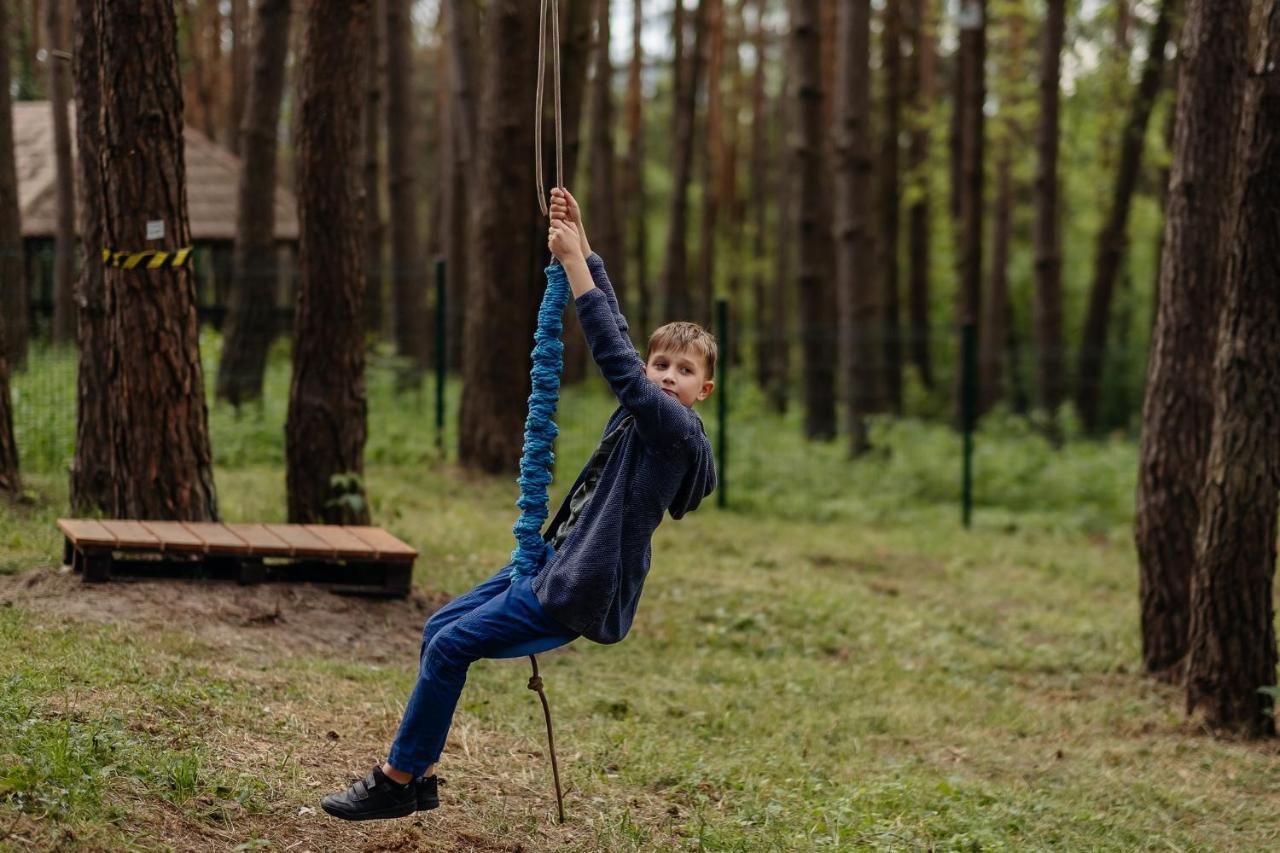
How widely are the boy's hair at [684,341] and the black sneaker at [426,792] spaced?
1.56m

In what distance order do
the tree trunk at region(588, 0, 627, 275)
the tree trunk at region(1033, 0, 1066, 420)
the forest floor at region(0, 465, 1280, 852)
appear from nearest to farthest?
the forest floor at region(0, 465, 1280, 852), the tree trunk at region(1033, 0, 1066, 420), the tree trunk at region(588, 0, 627, 275)

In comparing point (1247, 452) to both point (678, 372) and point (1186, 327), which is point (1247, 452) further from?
point (678, 372)

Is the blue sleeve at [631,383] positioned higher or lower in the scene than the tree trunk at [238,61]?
lower

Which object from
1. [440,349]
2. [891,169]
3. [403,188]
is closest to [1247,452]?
[440,349]

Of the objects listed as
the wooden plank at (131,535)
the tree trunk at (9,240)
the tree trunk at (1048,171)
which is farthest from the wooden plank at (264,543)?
the tree trunk at (1048,171)

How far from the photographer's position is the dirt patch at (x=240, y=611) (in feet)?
23.0

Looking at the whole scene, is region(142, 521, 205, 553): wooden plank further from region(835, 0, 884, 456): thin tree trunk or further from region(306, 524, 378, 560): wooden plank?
region(835, 0, 884, 456): thin tree trunk

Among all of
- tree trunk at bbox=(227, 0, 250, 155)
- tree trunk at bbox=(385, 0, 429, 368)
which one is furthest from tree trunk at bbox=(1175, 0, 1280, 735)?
tree trunk at bbox=(227, 0, 250, 155)

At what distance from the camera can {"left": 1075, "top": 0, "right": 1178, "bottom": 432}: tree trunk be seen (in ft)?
68.9

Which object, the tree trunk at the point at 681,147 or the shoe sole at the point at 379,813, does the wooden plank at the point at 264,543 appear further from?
the tree trunk at the point at 681,147

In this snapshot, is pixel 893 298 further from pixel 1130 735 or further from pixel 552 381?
pixel 552 381

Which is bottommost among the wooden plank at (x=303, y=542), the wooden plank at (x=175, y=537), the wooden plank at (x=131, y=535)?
the wooden plank at (x=303, y=542)

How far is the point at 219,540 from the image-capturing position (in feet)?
25.1

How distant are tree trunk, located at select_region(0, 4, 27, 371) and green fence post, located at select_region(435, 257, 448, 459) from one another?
391 cm
